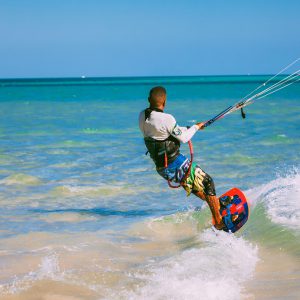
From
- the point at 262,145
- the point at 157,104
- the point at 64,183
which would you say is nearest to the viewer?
the point at 157,104

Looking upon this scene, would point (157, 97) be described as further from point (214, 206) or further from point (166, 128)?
point (214, 206)

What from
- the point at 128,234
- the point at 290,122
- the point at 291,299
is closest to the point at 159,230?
the point at 128,234

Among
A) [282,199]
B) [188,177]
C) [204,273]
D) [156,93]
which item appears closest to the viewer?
[204,273]

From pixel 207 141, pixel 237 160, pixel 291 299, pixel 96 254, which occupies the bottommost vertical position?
pixel 207 141

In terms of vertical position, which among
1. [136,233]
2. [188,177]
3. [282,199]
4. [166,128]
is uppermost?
[166,128]

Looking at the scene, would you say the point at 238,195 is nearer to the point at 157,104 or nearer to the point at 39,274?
the point at 157,104

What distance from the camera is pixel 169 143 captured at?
6844mm

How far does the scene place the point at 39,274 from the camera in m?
5.92

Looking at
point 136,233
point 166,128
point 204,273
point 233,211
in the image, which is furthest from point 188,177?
point 204,273

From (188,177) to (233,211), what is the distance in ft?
2.59

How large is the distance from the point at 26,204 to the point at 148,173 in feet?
11.6

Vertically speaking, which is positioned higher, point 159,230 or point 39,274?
point 39,274

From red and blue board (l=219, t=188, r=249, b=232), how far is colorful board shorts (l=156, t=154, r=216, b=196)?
0.37 m

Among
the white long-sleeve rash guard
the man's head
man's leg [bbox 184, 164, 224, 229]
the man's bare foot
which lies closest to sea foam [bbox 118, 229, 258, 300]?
the man's bare foot
